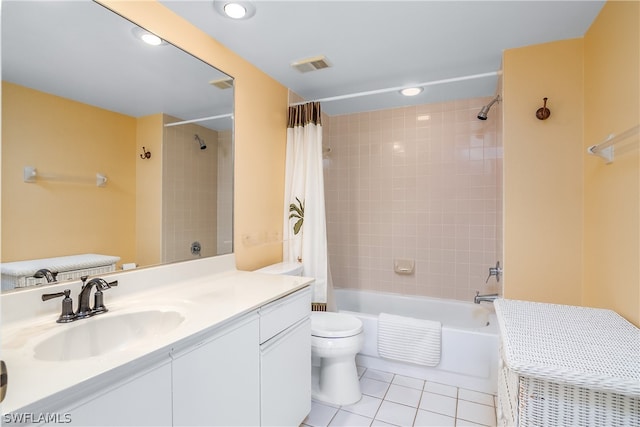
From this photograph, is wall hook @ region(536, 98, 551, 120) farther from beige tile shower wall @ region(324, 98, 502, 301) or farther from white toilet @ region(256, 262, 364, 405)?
white toilet @ region(256, 262, 364, 405)

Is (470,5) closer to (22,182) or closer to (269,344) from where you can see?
(269,344)

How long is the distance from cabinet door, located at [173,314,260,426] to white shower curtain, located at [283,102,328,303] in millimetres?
1203

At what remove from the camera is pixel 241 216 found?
7.24ft

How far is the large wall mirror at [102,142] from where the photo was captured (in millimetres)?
1186

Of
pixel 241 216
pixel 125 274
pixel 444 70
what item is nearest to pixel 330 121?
pixel 444 70

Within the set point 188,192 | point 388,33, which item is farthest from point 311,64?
point 188,192

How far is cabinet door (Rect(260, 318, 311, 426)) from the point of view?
145 centimetres

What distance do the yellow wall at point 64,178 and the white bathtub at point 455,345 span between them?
1.83 meters

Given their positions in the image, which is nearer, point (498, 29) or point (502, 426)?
point (502, 426)

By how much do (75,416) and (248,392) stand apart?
68cm

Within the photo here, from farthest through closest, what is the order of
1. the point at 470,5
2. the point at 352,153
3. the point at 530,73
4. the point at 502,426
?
the point at 352,153, the point at 530,73, the point at 470,5, the point at 502,426

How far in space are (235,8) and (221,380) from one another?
177 centimetres

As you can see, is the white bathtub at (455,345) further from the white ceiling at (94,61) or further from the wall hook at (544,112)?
the white ceiling at (94,61)

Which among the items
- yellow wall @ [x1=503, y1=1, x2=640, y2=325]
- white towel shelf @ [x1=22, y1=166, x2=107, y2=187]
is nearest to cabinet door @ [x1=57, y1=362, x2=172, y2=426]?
white towel shelf @ [x1=22, y1=166, x2=107, y2=187]
